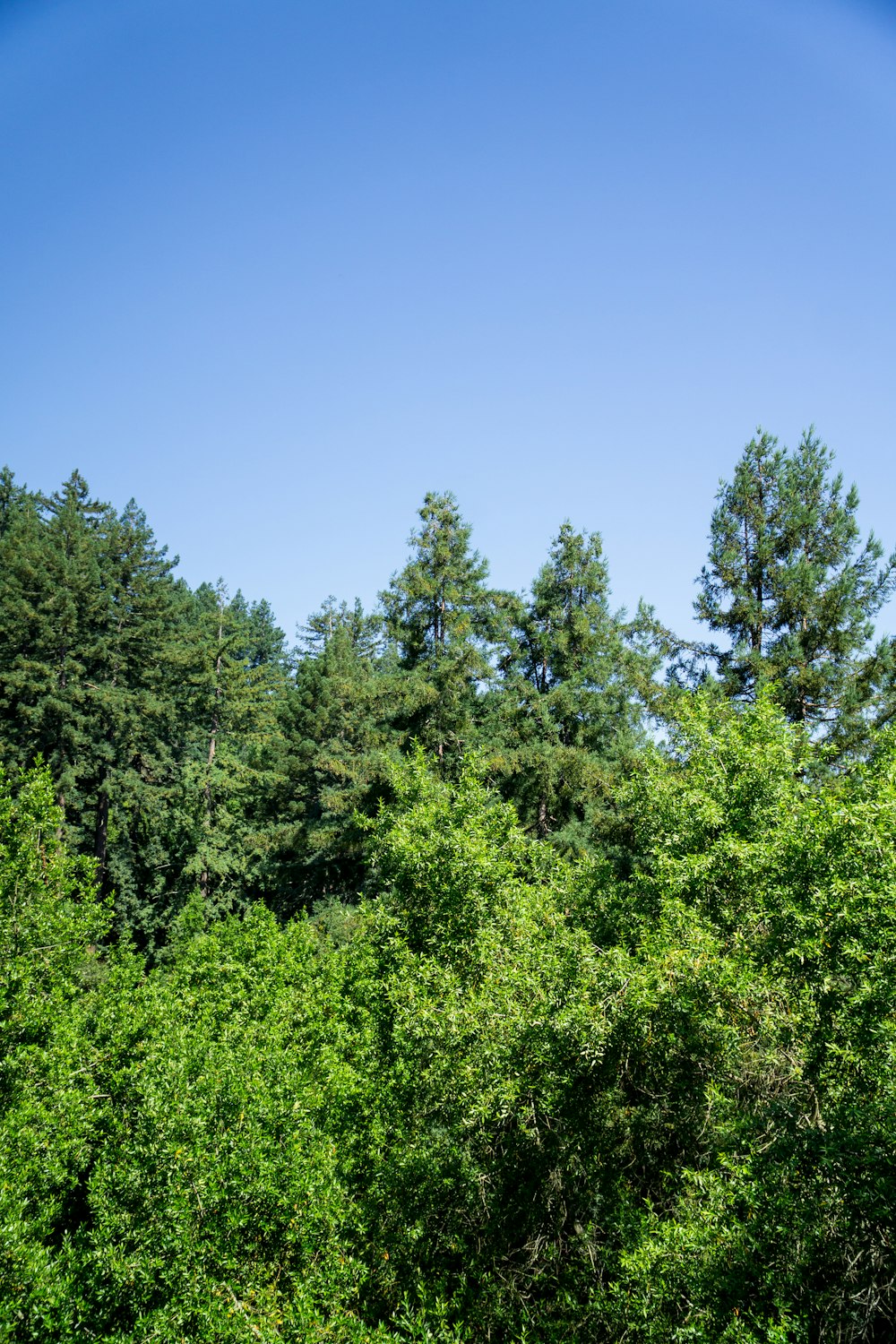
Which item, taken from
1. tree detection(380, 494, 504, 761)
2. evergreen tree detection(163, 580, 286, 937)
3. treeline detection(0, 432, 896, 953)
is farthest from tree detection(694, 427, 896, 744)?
evergreen tree detection(163, 580, 286, 937)

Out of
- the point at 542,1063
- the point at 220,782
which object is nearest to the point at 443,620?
the point at 220,782

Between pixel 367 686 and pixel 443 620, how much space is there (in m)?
3.59

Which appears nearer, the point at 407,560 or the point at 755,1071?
the point at 755,1071

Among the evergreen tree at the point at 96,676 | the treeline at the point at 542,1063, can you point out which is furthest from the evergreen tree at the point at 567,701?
the evergreen tree at the point at 96,676

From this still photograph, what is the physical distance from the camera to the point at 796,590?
65.9 feet

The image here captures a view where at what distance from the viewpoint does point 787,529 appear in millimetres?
20922

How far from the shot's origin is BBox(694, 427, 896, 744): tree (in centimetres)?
1964

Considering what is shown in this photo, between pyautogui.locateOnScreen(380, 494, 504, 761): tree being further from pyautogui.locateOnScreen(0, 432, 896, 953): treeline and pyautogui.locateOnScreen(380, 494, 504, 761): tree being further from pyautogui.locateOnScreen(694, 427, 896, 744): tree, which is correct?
pyautogui.locateOnScreen(694, 427, 896, 744): tree

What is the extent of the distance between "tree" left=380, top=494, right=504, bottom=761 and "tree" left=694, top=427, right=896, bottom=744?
849 cm

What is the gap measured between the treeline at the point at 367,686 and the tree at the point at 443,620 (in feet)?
0.27

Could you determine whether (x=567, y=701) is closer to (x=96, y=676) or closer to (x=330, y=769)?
(x=330, y=769)

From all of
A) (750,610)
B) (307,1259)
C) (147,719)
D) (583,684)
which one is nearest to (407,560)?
(583,684)

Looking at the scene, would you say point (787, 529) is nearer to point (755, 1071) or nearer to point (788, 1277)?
point (755, 1071)

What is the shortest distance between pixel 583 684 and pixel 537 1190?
66.1 ft
